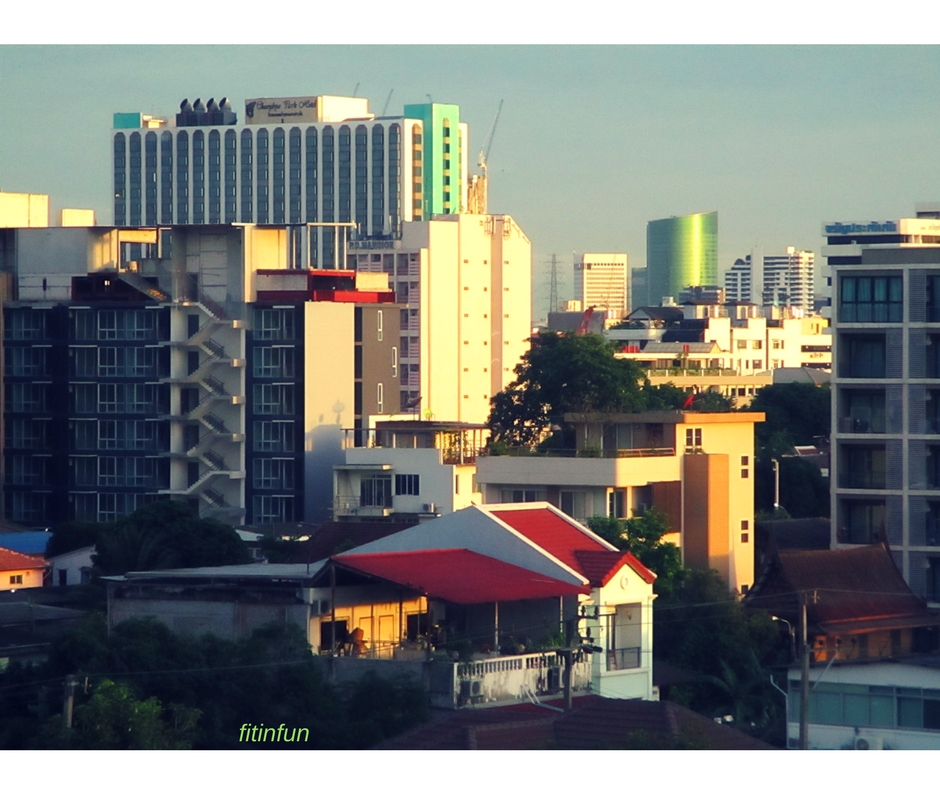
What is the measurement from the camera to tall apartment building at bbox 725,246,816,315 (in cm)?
15388

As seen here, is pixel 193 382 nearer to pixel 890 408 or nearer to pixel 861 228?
pixel 890 408

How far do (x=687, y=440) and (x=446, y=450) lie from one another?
7080mm

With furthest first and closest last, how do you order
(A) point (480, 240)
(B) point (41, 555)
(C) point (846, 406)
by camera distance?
1. (A) point (480, 240)
2. (B) point (41, 555)
3. (C) point (846, 406)

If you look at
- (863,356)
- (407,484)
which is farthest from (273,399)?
(863,356)

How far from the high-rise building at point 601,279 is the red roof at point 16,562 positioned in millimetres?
117449

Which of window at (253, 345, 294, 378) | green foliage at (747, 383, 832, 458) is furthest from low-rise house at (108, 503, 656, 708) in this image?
green foliage at (747, 383, 832, 458)

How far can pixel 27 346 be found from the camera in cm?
4544

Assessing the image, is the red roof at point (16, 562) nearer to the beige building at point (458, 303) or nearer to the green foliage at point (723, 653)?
the green foliage at point (723, 653)

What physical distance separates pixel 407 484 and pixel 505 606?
17.3 meters

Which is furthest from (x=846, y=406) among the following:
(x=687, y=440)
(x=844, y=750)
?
(x=844, y=750)

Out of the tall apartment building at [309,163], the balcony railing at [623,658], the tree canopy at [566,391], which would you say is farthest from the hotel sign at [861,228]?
the balcony railing at [623,658]

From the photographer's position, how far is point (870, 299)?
30688 millimetres

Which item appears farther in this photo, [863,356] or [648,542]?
[863,356]
